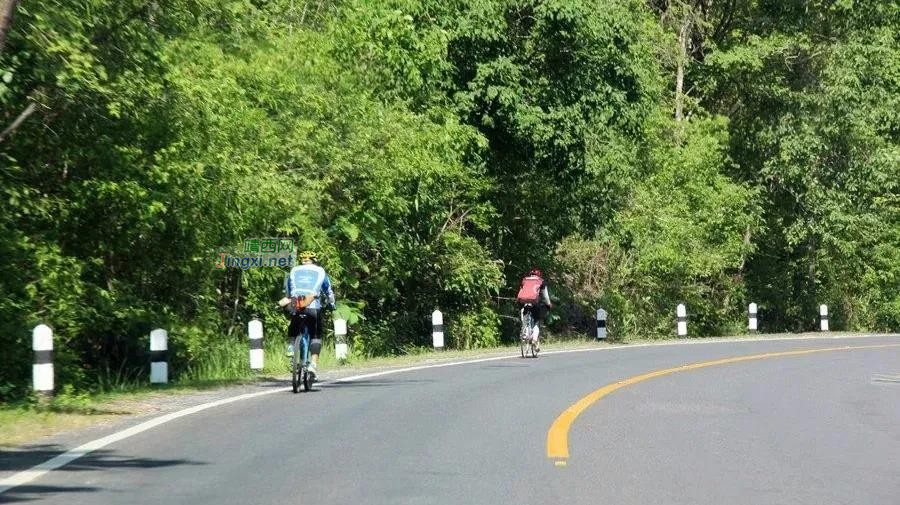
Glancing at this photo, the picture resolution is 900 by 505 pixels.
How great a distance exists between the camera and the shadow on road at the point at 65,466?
383 inches

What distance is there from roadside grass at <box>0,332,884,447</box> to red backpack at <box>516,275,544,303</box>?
Answer: 4.29ft

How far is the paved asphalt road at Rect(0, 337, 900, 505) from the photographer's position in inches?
379

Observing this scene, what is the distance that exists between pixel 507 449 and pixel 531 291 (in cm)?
1646

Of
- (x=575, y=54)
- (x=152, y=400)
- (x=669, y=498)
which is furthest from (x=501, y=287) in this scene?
(x=669, y=498)

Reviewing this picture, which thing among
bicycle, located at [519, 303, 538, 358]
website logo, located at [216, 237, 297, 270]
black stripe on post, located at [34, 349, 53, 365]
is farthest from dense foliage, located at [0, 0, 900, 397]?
bicycle, located at [519, 303, 538, 358]

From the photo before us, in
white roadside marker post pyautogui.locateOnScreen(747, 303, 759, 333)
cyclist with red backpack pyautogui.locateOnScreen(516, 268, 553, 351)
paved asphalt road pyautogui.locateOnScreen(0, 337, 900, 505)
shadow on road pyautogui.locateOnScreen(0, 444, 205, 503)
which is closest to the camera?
paved asphalt road pyautogui.locateOnScreen(0, 337, 900, 505)

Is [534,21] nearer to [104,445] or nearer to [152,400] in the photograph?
[152,400]

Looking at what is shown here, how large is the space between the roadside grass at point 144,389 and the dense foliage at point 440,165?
56 cm

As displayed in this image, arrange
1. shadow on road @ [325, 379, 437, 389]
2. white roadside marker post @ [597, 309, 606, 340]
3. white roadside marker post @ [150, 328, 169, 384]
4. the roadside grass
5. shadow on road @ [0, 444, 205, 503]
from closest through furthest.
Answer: shadow on road @ [0, 444, 205, 503] → the roadside grass → shadow on road @ [325, 379, 437, 389] → white roadside marker post @ [150, 328, 169, 384] → white roadside marker post @ [597, 309, 606, 340]

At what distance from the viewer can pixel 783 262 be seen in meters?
51.7

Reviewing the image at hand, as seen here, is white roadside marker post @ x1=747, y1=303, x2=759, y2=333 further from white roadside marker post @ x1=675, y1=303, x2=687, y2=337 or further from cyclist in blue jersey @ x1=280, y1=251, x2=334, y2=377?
cyclist in blue jersey @ x1=280, y1=251, x2=334, y2=377

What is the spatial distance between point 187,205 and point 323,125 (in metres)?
7.83

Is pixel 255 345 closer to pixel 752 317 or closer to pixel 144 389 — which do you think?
pixel 144 389

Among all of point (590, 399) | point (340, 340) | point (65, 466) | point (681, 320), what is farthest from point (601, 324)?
point (65, 466)
